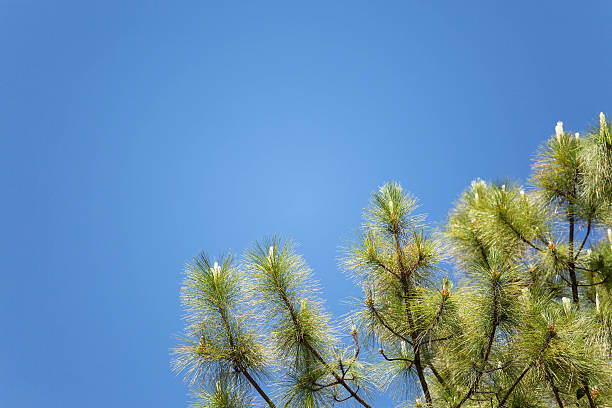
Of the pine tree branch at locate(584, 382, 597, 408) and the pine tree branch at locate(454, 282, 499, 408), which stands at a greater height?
the pine tree branch at locate(454, 282, 499, 408)

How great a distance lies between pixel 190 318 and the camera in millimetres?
3656

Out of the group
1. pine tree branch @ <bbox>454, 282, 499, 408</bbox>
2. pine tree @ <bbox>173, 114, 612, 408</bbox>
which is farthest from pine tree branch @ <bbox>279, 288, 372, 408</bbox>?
pine tree branch @ <bbox>454, 282, 499, 408</bbox>

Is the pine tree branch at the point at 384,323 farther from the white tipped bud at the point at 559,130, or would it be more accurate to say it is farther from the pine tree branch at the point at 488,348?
the white tipped bud at the point at 559,130

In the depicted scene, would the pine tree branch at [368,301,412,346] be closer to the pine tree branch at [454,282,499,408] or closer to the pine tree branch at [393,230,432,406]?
the pine tree branch at [393,230,432,406]

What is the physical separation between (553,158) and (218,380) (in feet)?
11.2

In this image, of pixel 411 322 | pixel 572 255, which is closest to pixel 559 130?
pixel 572 255

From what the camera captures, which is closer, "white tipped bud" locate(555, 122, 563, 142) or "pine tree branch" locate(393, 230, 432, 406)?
"pine tree branch" locate(393, 230, 432, 406)

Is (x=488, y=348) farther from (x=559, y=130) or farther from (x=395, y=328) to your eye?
(x=559, y=130)

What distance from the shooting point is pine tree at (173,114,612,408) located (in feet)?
10.7

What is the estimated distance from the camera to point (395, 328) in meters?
3.88

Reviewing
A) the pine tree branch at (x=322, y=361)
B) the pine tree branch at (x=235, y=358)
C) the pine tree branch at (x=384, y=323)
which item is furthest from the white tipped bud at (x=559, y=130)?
the pine tree branch at (x=235, y=358)

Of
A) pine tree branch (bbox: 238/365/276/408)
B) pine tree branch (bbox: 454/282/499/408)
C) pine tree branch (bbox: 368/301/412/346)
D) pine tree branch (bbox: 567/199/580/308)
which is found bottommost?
pine tree branch (bbox: 454/282/499/408)

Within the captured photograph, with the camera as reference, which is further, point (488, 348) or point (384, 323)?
point (384, 323)

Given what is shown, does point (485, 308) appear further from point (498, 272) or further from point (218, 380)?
point (218, 380)
